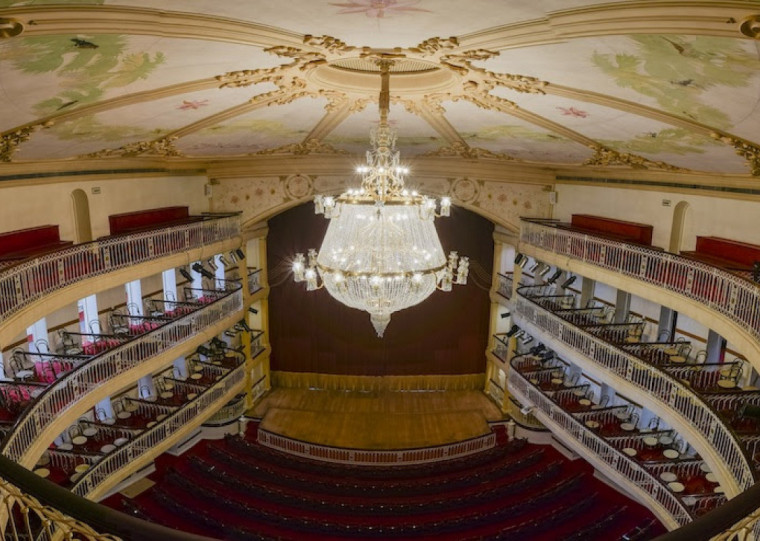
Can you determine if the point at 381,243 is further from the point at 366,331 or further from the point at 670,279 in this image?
the point at 366,331

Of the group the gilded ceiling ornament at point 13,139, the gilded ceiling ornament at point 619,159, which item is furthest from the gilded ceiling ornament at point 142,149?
the gilded ceiling ornament at point 619,159

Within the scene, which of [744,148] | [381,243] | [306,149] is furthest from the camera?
[306,149]

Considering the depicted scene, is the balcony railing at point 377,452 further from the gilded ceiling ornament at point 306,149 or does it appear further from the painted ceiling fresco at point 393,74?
the painted ceiling fresco at point 393,74

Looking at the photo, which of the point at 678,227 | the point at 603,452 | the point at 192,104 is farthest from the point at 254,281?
the point at 678,227

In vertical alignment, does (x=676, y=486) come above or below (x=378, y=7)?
below

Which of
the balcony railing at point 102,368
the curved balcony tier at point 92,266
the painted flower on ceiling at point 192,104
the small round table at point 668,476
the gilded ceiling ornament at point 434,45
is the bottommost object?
the small round table at point 668,476

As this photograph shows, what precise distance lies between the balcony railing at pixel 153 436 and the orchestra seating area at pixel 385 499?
3.87 feet

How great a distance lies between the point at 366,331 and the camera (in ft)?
A: 64.3

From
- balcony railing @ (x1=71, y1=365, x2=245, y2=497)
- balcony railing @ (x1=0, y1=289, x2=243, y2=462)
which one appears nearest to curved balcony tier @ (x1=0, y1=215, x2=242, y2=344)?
balcony railing @ (x1=0, y1=289, x2=243, y2=462)

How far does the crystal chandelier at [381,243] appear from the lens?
688 cm

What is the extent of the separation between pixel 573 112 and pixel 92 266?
9.40 m

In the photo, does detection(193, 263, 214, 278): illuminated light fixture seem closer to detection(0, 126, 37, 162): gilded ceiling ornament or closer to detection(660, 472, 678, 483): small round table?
detection(0, 126, 37, 162): gilded ceiling ornament

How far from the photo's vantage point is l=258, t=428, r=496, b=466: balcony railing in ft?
50.1

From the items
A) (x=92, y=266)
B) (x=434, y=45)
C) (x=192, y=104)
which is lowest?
(x=92, y=266)
